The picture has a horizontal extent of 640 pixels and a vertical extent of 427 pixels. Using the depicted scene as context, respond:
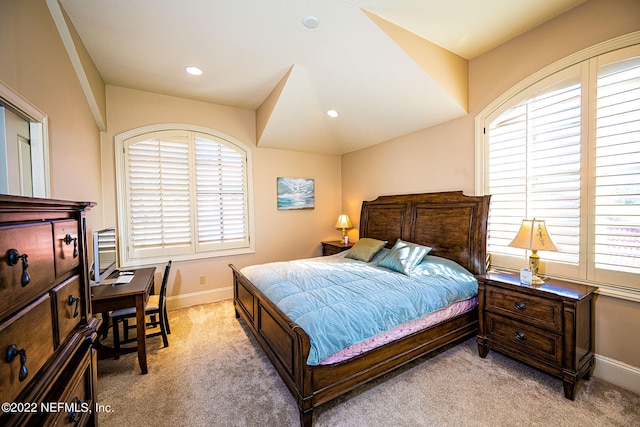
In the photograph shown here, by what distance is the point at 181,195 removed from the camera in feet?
12.3

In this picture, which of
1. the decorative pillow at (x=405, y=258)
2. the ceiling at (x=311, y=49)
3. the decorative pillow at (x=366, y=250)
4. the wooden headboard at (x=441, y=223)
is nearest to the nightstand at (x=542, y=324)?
the wooden headboard at (x=441, y=223)

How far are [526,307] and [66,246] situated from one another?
3.08m

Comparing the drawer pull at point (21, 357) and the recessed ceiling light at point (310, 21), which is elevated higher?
the recessed ceiling light at point (310, 21)

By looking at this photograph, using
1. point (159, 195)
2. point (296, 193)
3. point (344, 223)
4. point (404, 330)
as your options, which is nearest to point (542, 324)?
point (404, 330)

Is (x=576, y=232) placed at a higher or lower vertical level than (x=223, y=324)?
higher

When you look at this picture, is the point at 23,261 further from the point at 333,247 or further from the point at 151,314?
the point at 333,247

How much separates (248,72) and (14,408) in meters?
3.27

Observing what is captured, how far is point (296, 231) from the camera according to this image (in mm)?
4781

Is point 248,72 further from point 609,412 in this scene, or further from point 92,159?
point 609,412

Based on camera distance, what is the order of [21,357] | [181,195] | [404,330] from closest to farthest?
[21,357] → [404,330] → [181,195]

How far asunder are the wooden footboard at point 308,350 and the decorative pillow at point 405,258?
67 centimetres

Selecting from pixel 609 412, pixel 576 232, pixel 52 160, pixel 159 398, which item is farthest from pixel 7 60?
pixel 609 412

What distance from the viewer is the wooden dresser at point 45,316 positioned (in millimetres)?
680

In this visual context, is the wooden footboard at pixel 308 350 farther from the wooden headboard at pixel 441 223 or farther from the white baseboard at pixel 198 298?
the white baseboard at pixel 198 298
